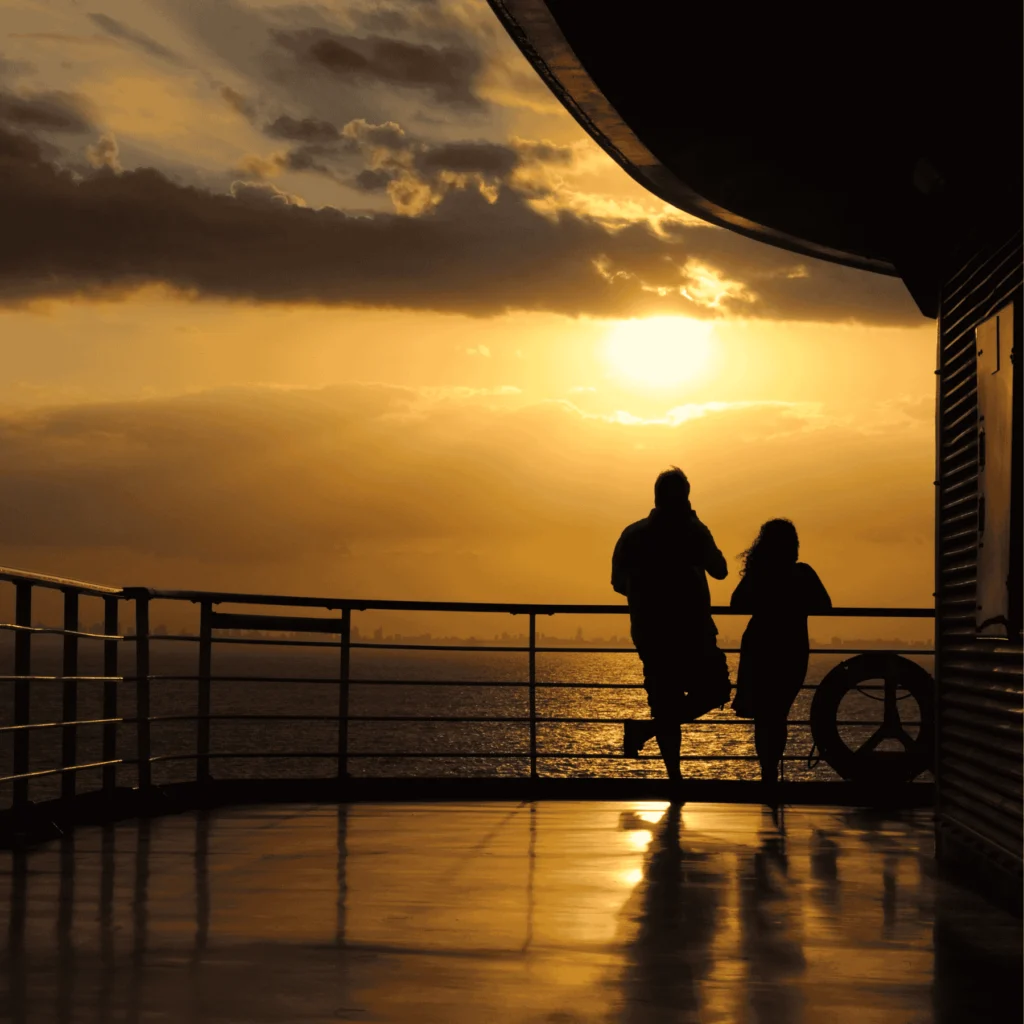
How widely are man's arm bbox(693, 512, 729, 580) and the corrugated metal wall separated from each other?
1.44 metres

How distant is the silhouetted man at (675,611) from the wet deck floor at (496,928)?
3.36ft

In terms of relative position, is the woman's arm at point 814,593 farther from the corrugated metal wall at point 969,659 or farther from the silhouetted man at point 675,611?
the corrugated metal wall at point 969,659

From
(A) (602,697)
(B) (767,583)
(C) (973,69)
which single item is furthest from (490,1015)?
(A) (602,697)

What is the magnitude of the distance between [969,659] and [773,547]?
215 cm

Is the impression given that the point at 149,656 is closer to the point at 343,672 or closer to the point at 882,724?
the point at 343,672

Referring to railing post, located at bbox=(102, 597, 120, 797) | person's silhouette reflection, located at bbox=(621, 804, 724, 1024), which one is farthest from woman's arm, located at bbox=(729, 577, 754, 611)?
railing post, located at bbox=(102, 597, 120, 797)

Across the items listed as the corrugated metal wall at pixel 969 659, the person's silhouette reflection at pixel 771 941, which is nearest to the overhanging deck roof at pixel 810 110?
the corrugated metal wall at pixel 969 659

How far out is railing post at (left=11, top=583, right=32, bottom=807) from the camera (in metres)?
5.61

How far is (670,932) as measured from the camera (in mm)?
3867

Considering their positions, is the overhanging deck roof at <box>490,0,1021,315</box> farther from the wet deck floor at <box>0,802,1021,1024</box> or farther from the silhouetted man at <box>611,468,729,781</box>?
the wet deck floor at <box>0,802,1021,1024</box>

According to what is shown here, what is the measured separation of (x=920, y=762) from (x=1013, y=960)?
3953mm

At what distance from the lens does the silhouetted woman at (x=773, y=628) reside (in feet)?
24.3

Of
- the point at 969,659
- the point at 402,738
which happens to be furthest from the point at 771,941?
the point at 402,738

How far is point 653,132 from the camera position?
5605 millimetres
